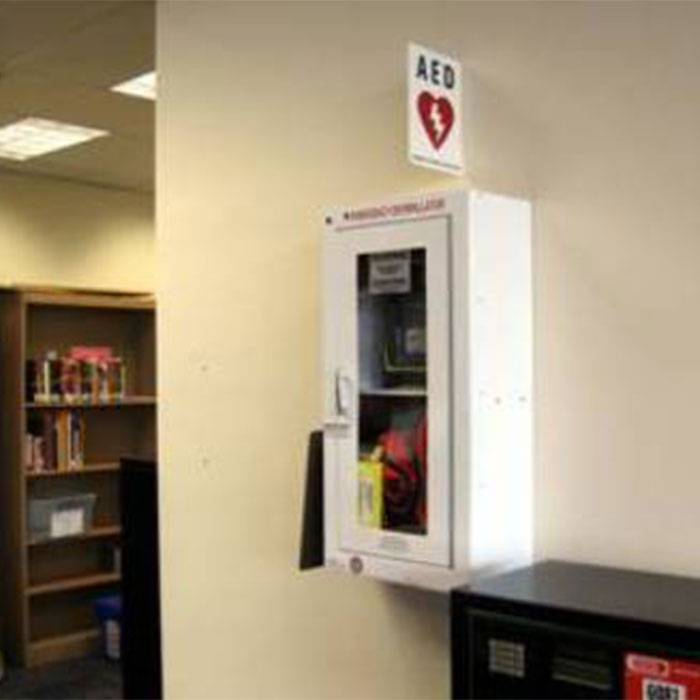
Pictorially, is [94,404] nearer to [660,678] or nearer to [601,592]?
[601,592]

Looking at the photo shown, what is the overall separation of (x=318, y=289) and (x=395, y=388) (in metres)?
0.47

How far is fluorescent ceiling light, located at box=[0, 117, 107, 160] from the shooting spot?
16.7ft

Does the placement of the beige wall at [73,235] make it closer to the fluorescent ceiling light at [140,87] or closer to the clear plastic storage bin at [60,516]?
the clear plastic storage bin at [60,516]

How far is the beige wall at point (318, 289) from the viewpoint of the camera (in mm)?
1933

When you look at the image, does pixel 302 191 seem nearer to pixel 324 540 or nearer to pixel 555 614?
pixel 324 540

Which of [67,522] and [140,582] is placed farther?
[67,522]

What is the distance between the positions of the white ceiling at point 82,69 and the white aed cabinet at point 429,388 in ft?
5.39

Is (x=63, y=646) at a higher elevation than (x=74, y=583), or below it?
below

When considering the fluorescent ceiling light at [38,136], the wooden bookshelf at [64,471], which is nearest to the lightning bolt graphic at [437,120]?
the fluorescent ceiling light at [38,136]

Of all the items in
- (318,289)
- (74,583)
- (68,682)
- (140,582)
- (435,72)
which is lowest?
(68,682)

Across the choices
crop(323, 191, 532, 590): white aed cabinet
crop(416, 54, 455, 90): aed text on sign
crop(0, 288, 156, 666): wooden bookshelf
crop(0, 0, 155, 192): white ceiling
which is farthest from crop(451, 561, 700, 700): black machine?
crop(0, 288, 156, 666): wooden bookshelf

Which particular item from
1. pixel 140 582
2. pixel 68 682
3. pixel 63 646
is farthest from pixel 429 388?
pixel 63 646

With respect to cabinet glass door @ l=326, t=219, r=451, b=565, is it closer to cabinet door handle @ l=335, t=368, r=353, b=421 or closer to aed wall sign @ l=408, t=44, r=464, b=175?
cabinet door handle @ l=335, t=368, r=353, b=421

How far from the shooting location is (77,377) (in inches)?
226
